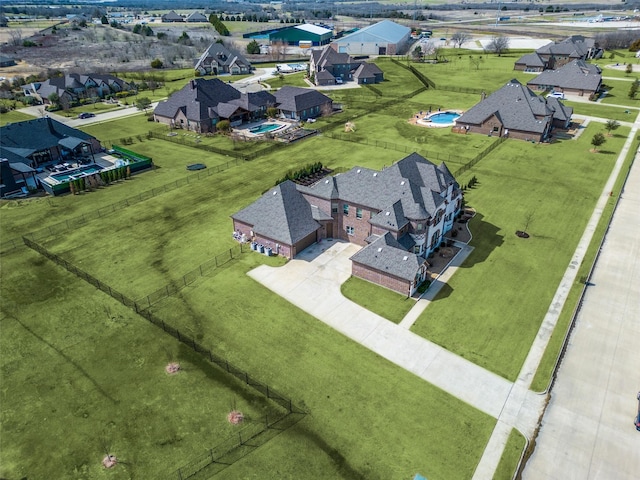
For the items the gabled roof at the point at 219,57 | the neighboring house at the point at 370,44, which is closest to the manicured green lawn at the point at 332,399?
the gabled roof at the point at 219,57

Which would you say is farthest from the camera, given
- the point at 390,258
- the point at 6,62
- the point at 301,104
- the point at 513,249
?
the point at 6,62

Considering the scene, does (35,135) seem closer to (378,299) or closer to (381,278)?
(381,278)

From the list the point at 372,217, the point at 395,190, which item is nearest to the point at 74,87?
the point at 372,217

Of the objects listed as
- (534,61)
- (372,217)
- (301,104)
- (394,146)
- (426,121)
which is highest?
(534,61)

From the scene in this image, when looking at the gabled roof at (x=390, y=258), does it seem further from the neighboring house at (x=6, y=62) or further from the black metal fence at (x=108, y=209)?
the neighboring house at (x=6, y=62)

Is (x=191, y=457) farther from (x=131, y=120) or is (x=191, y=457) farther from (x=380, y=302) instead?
(x=131, y=120)

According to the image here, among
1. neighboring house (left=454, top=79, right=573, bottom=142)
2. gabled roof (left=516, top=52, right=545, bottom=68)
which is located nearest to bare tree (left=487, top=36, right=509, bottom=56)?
gabled roof (left=516, top=52, right=545, bottom=68)
